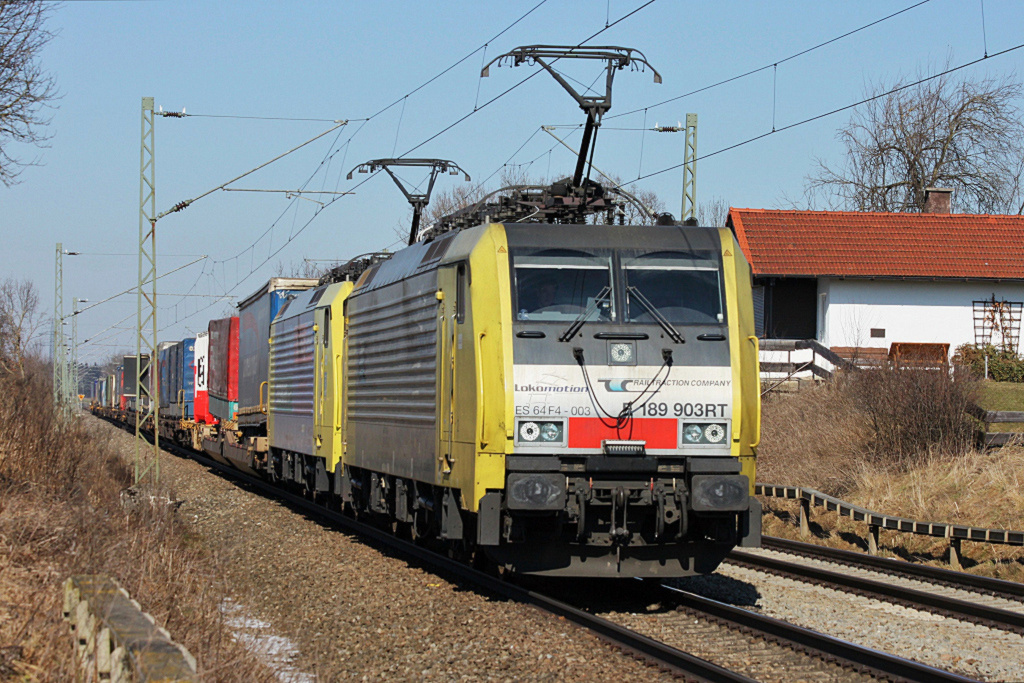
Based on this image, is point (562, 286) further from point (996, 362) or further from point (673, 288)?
point (996, 362)

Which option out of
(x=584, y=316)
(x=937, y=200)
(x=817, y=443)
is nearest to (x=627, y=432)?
(x=584, y=316)

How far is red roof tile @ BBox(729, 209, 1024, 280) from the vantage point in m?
32.1

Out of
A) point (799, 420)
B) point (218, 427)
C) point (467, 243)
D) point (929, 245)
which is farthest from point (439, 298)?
point (929, 245)

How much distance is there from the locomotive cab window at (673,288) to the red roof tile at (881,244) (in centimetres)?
2309

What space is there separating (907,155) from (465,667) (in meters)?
42.0

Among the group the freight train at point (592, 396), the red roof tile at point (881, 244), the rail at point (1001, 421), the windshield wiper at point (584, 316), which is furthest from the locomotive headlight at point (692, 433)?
the red roof tile at point (881, 244)

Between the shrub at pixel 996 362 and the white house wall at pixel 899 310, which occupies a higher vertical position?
the white house wall at pixel 899 310

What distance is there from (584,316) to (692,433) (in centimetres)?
130

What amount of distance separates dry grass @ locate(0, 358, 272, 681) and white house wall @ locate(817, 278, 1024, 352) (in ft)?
75.9

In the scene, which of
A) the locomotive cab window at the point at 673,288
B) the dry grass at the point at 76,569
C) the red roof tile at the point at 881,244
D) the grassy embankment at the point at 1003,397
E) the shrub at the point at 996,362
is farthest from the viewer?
the red roof tile at the point at 881,244

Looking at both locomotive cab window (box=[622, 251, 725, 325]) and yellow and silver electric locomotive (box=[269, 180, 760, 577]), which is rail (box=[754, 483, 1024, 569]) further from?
locomotive cab window (box=[622, 251, 725, 325])

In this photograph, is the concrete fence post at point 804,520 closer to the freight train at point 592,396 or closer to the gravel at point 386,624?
the gravel at point 386,624

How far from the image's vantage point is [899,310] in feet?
105

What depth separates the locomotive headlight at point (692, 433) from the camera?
9.25m
